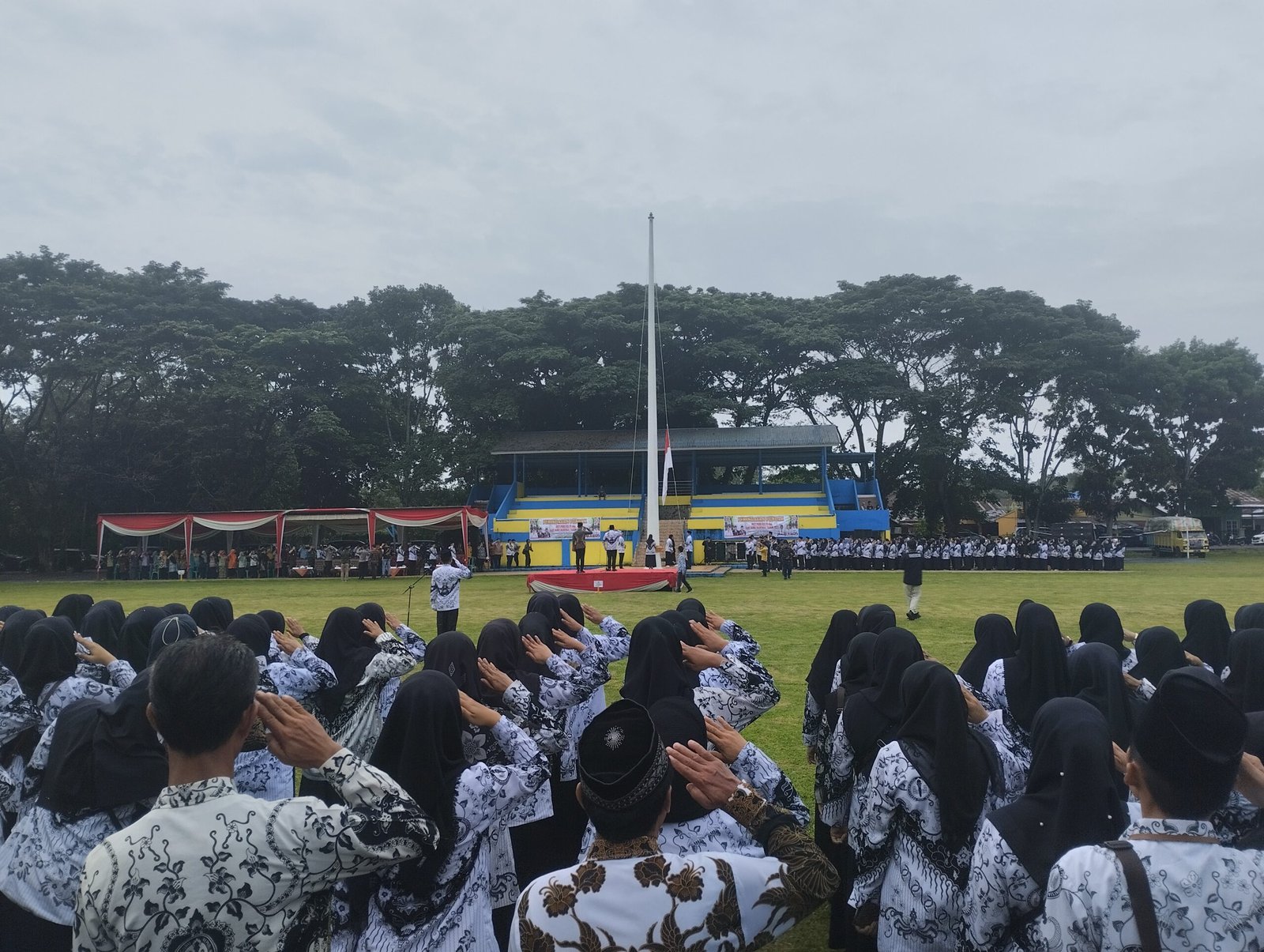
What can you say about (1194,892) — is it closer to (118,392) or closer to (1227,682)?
(1227,682)

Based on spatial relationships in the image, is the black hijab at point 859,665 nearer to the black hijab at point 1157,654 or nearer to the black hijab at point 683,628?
the black hijab at point 683,628

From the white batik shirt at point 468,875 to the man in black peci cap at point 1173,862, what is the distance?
5.00 ft

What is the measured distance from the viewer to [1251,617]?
4.93 meters

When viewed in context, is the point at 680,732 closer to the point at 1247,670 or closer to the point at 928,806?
the point at 928,806

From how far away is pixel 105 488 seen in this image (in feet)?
112

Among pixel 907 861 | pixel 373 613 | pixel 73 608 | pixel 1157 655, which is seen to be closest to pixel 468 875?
pixel 907 861

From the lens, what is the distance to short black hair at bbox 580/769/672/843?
1.90 m

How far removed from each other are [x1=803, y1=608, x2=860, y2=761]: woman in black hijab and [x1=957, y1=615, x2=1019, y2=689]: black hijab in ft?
2.48

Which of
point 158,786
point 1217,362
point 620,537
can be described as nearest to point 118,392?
point 620,537

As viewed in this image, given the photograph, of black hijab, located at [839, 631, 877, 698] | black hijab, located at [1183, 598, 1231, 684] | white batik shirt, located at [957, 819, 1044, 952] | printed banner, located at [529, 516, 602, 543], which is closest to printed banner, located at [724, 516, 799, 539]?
printed banner, located at [529, 516, 602, 543]

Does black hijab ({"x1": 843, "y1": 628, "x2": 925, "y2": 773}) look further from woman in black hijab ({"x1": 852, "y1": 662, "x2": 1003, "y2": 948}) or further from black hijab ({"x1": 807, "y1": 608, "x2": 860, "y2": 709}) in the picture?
black hijab ({"x1": 807, "y1": 608, "x2": 860, "y2": 709})

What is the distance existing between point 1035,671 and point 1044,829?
6.24ft

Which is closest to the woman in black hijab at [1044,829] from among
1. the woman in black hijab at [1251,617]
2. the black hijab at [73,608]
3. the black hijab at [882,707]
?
the black hijab at [882,707]

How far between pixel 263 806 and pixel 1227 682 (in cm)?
440
